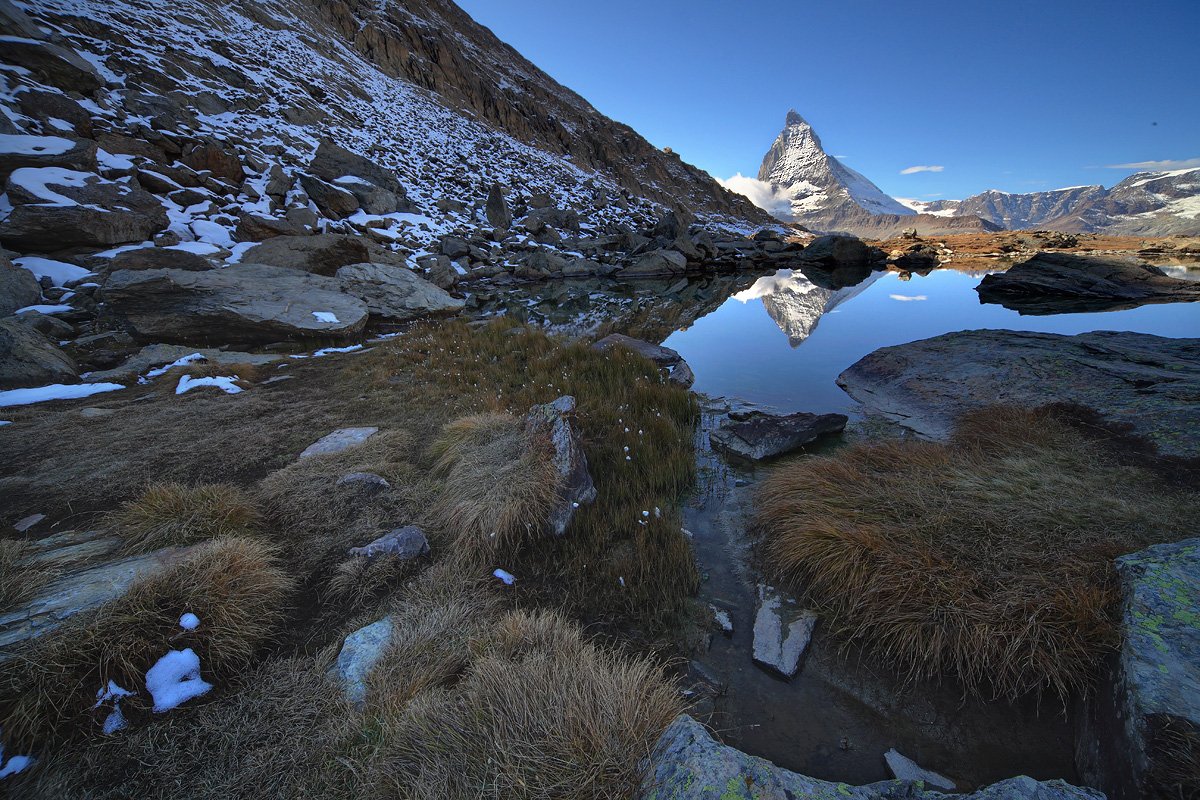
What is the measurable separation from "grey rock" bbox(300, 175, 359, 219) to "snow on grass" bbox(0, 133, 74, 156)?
343 inches

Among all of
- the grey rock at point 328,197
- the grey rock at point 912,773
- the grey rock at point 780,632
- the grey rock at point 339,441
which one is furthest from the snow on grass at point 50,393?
the grey rock at point 328,197

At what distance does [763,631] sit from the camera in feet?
9.90

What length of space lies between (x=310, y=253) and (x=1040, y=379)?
18.3 metres

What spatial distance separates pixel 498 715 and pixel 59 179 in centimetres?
1967

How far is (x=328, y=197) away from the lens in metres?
21.7

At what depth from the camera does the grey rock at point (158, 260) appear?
10.5m

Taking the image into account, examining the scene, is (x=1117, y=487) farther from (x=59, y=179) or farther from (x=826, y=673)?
(x=59, y=179)

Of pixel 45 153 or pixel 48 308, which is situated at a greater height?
pixel 45 153

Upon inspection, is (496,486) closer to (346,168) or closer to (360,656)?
(360,656)

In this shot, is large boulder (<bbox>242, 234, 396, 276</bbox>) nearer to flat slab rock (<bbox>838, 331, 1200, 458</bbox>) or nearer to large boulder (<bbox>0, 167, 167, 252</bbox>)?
large boulder (<bbox>0, 167, 167, 252</bbox>)

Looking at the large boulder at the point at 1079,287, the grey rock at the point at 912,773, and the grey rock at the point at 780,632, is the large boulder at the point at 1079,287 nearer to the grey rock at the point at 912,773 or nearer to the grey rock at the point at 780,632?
the grey rock at the point at 780,632

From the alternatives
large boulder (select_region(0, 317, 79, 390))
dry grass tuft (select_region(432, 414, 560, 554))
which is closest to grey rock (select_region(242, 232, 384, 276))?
large boulder (select_region(0, 317, 79, 390))

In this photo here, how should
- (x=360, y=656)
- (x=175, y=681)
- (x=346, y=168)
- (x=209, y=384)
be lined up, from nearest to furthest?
(x=175, y=681)
(x=360, y=656)
(x=209, y=384)
(x=346, y=168)

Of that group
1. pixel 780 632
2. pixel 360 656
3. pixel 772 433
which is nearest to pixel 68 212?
pixel 360 656
